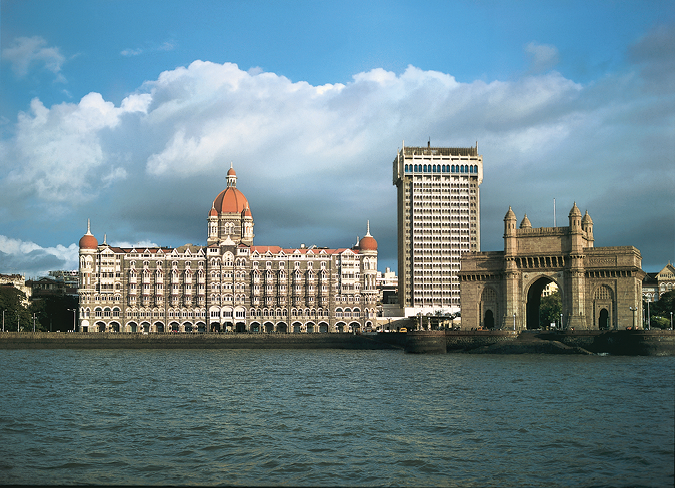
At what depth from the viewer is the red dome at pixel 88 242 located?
471 ft

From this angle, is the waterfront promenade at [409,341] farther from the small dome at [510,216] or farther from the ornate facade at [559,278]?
the small dome at [510,216]

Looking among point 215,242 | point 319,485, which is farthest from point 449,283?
point 319,485

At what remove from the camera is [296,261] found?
484 ft

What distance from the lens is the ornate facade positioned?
101688mm

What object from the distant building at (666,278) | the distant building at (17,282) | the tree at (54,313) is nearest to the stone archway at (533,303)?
the distant building at (666,278)

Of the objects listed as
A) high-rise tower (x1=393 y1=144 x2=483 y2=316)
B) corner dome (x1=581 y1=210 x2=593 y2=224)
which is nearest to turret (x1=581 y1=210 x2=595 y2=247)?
corner dome (x1=581 y1=210 x2=593 y2=224)

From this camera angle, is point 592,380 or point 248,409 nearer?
point 248,409

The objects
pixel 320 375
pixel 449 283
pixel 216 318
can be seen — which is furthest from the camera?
pixel 449 283

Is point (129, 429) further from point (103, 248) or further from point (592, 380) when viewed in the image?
point (103, 248)

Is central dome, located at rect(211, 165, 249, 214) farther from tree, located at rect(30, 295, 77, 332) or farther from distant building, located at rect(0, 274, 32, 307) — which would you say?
distant building, located at rect(0, 274, 32, 307)

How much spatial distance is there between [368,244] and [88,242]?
55.8 metres

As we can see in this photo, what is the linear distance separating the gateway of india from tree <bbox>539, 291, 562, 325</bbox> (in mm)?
37534

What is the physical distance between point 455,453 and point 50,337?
10634cm

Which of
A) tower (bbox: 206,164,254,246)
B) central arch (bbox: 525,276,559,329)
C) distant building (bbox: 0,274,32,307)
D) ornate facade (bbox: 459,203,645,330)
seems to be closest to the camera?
ornate facade (bbox: 459,203,645,330)
